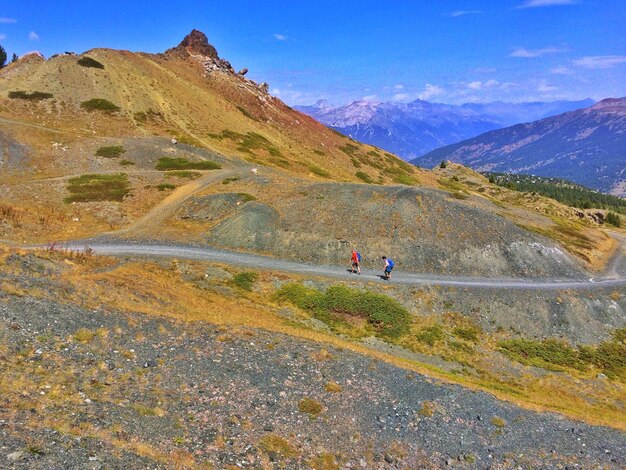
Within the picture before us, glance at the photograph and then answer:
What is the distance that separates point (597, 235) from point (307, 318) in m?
56.3

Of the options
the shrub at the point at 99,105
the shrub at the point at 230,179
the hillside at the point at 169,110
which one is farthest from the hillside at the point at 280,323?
the shrub at the point at 99,105

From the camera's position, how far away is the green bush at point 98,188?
52969 millimetres

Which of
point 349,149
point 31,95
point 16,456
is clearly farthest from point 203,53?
point 16,456

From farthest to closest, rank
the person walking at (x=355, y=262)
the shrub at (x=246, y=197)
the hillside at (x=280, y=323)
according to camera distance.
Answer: the shrub at (x=246, y=197)
the person walking at (x=355, y=262)
the hillside at (x=280, y=323)

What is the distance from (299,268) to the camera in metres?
39.6

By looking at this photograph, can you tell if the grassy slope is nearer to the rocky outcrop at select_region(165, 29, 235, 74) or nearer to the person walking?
the rocky outcrop at select_region(165, 29, 235, 74)

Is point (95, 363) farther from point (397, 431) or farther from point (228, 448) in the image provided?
point (397, 431)

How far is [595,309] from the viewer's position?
125 ft

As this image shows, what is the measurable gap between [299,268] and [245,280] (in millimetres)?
5850

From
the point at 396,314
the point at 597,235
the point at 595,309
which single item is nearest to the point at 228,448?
the point at 396,314

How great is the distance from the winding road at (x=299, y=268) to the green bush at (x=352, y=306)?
9.32 feet

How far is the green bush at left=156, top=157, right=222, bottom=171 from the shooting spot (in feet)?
233

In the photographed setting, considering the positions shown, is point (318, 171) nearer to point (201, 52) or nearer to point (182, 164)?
point (182, 164)

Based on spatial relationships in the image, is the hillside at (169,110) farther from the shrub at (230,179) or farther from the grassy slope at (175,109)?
the shrub at (230,179)
